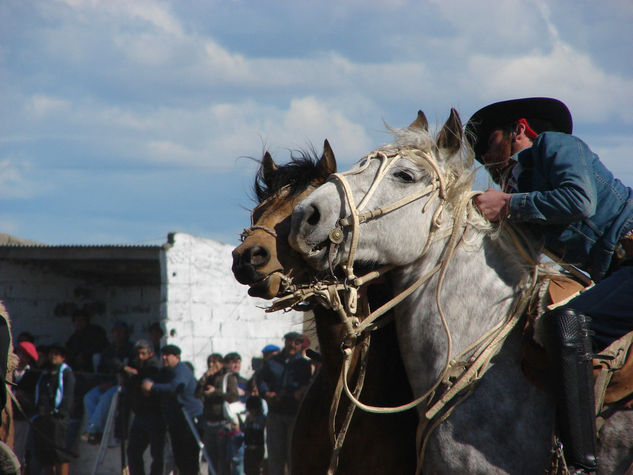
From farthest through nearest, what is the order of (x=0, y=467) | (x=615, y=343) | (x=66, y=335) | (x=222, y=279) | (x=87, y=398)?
(x=66, y=335) < (x=222, y=279) < (x=87, y=398) < (x=0, y=467) < (x=615, y=343)

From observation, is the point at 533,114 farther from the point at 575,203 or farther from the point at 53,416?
the point at 53,416

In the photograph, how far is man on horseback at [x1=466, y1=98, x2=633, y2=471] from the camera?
316cm

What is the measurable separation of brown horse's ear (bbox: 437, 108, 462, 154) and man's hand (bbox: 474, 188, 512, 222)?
339 mm

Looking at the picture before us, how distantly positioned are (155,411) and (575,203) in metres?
9.35

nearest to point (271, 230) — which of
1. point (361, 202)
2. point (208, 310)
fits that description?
point (361, 202)

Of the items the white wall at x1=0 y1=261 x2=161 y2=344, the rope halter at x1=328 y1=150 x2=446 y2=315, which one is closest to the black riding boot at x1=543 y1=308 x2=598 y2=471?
the rope halter at x1=328 y1=150 x2=446 y2=315

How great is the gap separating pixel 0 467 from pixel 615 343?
4.89m

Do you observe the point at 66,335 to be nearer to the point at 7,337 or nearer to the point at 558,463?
the point at 7,337

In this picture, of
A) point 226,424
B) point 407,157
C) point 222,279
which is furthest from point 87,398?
point 407,157

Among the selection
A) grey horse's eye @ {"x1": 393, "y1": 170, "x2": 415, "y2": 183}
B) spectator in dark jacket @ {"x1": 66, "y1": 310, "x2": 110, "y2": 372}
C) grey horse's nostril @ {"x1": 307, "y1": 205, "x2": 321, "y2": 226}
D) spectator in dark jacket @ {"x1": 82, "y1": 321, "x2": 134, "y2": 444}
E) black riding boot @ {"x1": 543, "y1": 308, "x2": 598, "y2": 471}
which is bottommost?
black riding boot @ {"x1": 543, "y1": 308, "x2": 598, "y2": 471}

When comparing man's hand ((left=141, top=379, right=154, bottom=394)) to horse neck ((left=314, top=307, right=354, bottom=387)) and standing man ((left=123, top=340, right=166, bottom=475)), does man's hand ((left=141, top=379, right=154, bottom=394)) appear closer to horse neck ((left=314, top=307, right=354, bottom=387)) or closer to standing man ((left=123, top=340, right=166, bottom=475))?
standing man ((left=123, top=340, right=166, bottom=475))

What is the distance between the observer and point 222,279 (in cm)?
1570

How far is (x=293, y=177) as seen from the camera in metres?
4.59

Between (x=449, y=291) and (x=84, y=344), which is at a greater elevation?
(x=84, y=344)
